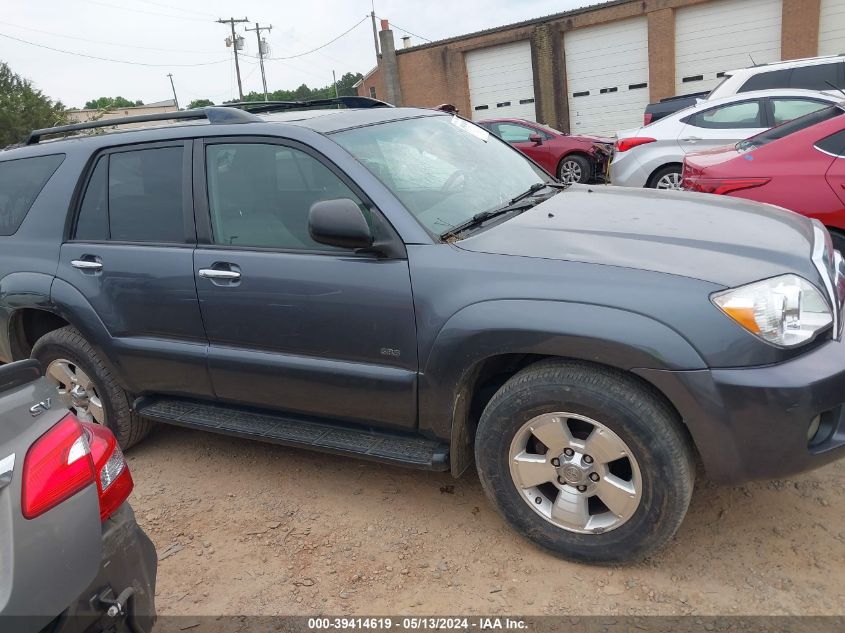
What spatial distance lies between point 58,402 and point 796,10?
2391 cm

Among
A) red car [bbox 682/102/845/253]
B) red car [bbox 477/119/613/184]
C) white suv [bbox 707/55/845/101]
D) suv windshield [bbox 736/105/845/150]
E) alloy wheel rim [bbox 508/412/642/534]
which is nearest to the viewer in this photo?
alloy wheel rim [bbox 508/412/642/534]

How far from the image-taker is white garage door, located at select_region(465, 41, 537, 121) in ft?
85.2

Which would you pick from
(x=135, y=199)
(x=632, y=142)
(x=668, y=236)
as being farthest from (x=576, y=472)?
(x=632, y=142)

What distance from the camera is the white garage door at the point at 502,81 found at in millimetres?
25969

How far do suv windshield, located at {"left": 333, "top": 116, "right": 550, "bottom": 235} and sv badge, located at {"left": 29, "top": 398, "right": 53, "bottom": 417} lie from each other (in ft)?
5.18

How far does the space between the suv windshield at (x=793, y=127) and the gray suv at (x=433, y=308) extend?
239cm

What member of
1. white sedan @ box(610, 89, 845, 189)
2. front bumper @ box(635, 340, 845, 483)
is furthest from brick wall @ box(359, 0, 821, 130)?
front bumper @ box(635, 340, 845, 483)

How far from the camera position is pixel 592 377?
A: 8.08 ft

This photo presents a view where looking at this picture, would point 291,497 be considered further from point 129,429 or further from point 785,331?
point 785,331

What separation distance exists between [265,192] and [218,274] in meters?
0.45

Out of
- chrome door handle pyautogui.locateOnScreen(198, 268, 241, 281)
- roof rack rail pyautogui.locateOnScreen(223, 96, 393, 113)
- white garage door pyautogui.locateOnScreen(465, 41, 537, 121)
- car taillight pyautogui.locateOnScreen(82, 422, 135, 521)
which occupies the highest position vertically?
white garage door pyautogui.locateOnScreen(465, 41, 537, 121)

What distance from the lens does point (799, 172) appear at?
473 centimetres

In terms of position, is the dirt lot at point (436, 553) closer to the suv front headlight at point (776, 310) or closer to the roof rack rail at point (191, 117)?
the suv front headlight at point (776, 310)

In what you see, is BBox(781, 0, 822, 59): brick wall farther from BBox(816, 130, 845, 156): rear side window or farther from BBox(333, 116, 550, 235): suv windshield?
BBox(333, 116, 550, 235): suv windshield
